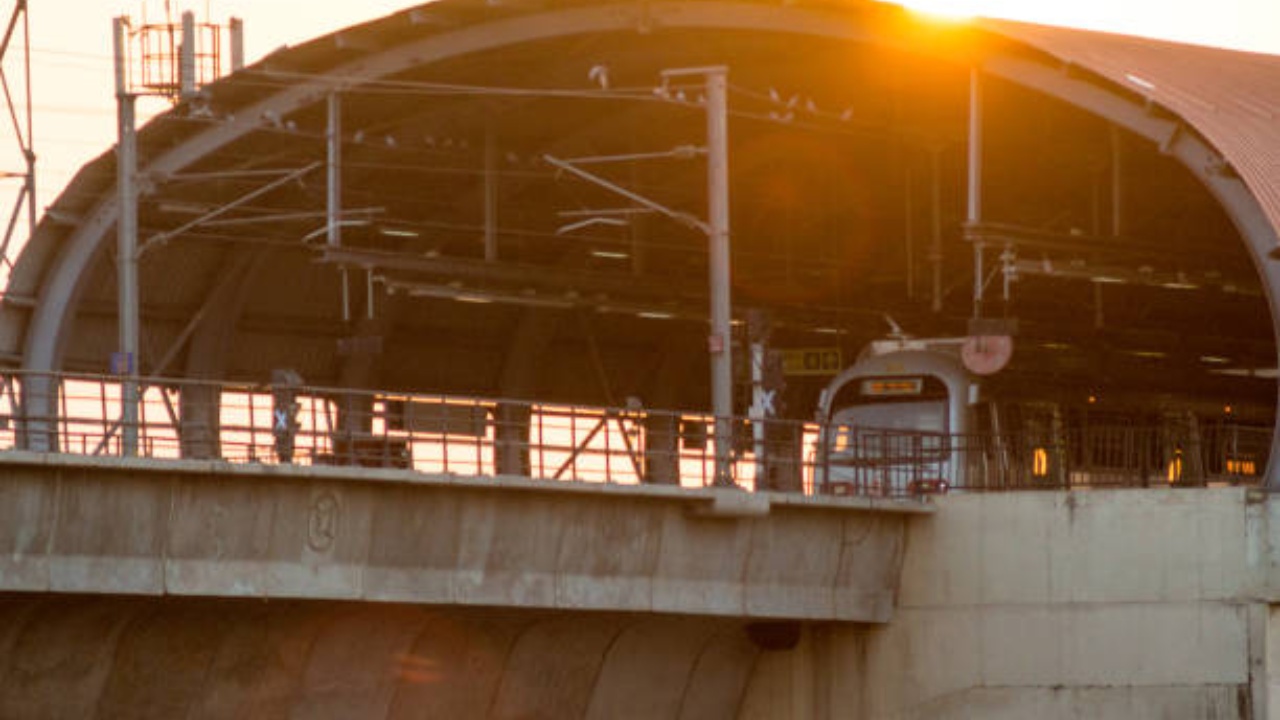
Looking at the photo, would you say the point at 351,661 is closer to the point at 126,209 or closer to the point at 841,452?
the point at 126,209

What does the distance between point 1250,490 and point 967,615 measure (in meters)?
4.40

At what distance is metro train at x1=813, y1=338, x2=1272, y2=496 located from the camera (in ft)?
129

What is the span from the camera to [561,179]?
Result: 52781mm

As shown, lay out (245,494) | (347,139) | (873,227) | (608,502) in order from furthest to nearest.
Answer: (873,227) < (347,139) < (608,502) < (245,494)

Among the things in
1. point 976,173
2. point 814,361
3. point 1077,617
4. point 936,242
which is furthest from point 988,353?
point 1077,617

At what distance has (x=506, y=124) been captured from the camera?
50.1 meters

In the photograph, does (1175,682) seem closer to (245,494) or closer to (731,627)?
(731,627)

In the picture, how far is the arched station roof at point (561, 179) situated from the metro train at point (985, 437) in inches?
122

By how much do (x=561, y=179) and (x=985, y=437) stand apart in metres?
14.1

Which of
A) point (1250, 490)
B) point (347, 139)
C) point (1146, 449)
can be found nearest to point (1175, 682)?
point (1250, 490)

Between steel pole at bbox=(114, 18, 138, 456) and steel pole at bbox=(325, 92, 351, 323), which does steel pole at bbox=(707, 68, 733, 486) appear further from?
steel pole at bbox=(114, 18, 138, 456)

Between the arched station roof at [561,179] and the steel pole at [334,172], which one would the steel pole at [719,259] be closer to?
the arched station roof at [561,179]

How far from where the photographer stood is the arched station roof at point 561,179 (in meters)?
43.1

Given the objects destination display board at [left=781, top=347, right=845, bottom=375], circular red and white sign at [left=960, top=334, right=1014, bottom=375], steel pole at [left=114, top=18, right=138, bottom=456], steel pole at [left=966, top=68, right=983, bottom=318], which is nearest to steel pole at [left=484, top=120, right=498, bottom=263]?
destination display board at [left=781, top=347, right=845, bottom=375]
